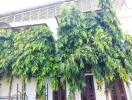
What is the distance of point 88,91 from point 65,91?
1026 mm

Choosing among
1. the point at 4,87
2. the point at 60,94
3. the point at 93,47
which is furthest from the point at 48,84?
the point at 93,47

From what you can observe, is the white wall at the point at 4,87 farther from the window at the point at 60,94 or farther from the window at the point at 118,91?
the window at the point at 118,91

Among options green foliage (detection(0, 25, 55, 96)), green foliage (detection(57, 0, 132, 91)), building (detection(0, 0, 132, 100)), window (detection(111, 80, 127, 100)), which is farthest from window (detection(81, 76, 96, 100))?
green foliage (detection(0, 25, 55, 96))

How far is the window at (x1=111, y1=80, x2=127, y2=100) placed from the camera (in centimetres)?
825

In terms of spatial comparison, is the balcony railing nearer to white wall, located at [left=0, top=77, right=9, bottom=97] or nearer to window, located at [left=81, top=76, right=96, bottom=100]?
white wall, located at [left=0, top=77, right=9, bottom=97]

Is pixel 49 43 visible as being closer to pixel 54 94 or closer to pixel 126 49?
pixel 54 94

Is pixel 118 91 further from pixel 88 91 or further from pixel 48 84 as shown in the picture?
pixel 48 84

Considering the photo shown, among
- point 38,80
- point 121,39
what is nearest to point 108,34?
point 121,39

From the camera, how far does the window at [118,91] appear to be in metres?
8.25

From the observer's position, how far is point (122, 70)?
763 cm

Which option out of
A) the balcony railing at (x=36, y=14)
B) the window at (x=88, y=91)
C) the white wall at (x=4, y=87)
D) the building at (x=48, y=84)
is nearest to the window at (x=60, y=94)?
the building at (x=48, y=84)

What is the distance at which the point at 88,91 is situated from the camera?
859 centimetres

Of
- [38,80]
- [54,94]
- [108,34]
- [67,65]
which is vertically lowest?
[54,94]

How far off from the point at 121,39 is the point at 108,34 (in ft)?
2.00
